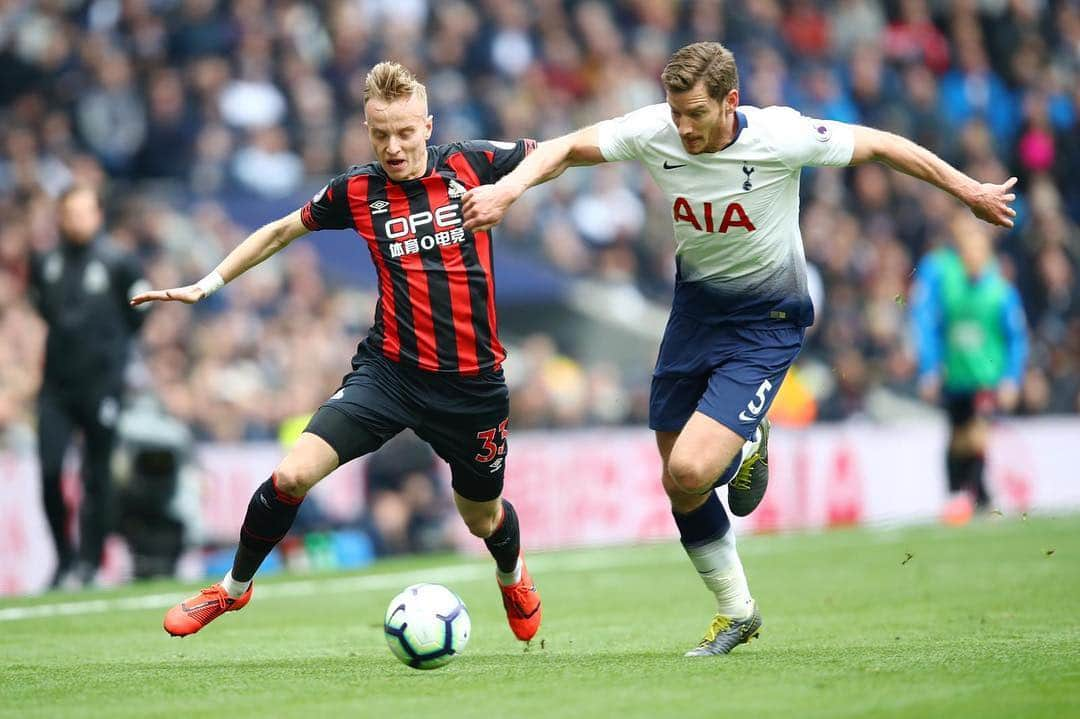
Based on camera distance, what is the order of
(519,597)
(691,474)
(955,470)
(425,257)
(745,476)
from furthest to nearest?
1. (955,470)
2. (519,597)
3. (745,476)
4. (425,257)
5. (691,474)

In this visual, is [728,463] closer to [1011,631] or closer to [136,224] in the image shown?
[1011,631]

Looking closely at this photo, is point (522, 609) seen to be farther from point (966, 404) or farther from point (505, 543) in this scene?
point (966, 404)

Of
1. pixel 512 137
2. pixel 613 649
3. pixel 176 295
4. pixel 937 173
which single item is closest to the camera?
pixel 937 173

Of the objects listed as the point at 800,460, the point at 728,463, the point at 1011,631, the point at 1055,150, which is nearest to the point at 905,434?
the point at 800,460

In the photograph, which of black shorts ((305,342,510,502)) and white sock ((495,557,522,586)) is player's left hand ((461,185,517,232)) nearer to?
black shorts ((305,342,510,502))

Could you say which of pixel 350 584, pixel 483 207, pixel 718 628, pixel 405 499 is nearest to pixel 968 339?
pixel 405 499

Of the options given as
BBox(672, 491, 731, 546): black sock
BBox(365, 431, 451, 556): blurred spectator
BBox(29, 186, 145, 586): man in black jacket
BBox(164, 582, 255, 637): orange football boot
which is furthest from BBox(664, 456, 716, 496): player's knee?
BBox(365, 431, 451, 556): blurred spectator

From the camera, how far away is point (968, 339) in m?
15.4

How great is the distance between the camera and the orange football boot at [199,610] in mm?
7453

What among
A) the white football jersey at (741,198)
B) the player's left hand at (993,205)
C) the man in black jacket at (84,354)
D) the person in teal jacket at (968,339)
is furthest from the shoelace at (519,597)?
the person in teal jacket at (968,339)

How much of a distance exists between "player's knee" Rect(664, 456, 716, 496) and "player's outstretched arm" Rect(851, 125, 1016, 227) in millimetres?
1403

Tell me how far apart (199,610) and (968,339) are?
9.52 m

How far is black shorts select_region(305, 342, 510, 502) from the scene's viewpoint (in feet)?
24.6

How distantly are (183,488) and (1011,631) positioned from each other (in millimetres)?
7246
